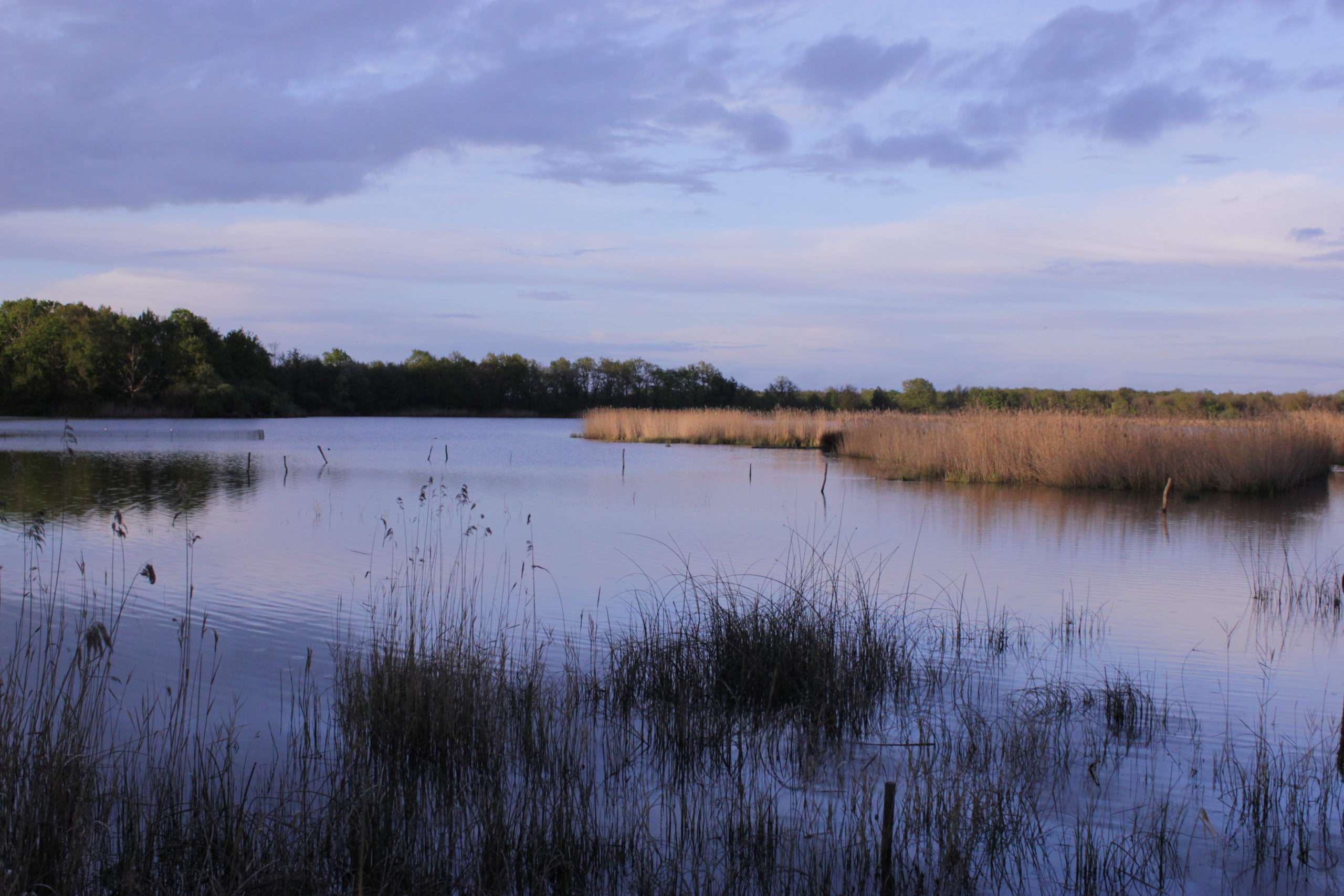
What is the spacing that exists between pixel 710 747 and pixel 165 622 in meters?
3.79

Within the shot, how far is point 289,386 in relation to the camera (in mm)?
57562

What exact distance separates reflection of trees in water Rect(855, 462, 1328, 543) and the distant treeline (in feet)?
34.6

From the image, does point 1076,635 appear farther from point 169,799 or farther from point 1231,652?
point 169,799

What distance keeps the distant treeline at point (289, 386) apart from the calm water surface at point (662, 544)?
13.5 meters

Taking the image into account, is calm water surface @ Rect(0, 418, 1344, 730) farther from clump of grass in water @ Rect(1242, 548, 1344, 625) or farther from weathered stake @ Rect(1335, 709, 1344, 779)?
weathered stake @ Rect(1335, 709, 1344, 779)

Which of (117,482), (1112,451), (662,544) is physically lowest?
(662,544)

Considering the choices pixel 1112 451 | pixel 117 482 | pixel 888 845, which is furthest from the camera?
pixel 1112 451

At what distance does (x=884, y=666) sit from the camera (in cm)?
483

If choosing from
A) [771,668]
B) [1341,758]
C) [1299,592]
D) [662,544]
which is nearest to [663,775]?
[771,668]

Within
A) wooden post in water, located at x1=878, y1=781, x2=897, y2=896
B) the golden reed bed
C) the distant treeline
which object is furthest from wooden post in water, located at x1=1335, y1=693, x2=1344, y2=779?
the distant treeline

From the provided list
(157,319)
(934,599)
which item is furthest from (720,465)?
(157,319)

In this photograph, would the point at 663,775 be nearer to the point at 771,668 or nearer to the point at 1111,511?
the point at 771,668

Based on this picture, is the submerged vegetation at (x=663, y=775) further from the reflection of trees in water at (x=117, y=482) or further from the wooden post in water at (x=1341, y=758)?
the reflection of trees in water at (x=117, y=482)

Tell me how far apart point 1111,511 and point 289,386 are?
52.8 metres
